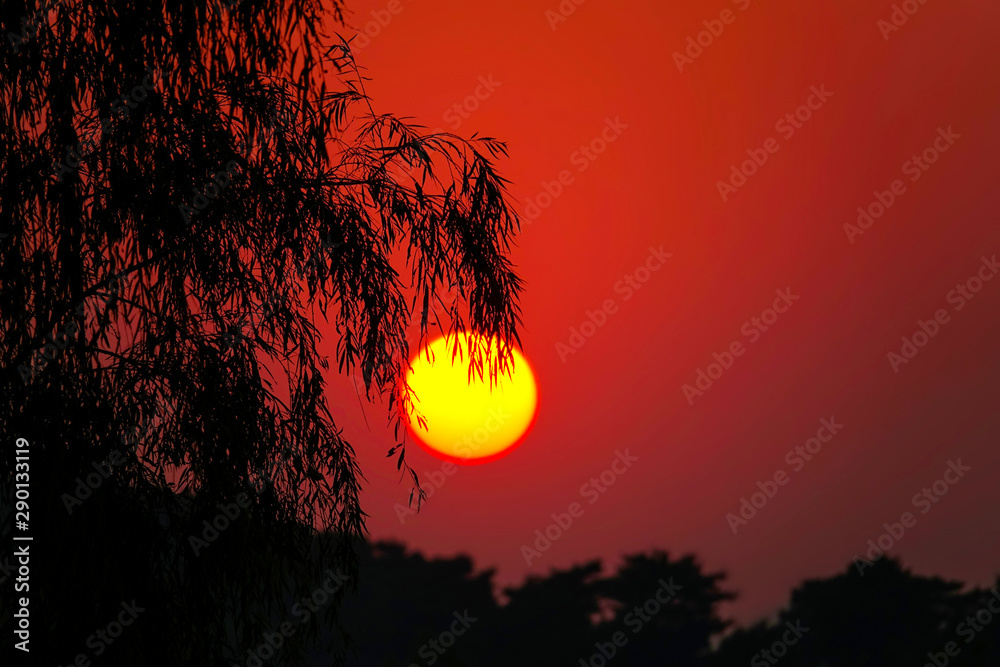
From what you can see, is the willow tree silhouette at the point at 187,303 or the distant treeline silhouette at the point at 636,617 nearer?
the willow tree silhouette at the point at 187,303

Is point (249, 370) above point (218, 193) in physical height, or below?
below

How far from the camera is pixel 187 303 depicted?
4254 mm

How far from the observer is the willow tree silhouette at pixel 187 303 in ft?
11.7

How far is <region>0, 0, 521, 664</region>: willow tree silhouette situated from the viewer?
11.7ft

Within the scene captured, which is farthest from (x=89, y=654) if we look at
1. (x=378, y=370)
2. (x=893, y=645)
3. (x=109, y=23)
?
(x=893, y=645)

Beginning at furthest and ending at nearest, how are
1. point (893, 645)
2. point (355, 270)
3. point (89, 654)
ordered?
point (893, 645)
point (355, 270)
point (89, 654)

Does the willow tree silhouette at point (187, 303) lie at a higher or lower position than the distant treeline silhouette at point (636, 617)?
lower

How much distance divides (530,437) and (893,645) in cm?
1327

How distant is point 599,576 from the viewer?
26.1m

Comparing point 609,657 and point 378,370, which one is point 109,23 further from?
point 609,657

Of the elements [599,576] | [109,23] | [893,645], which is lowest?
[109,23]

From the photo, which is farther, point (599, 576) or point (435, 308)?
point (599, 576)

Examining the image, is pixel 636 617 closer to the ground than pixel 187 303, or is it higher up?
higher up

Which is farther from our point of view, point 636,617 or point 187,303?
point 636,617
